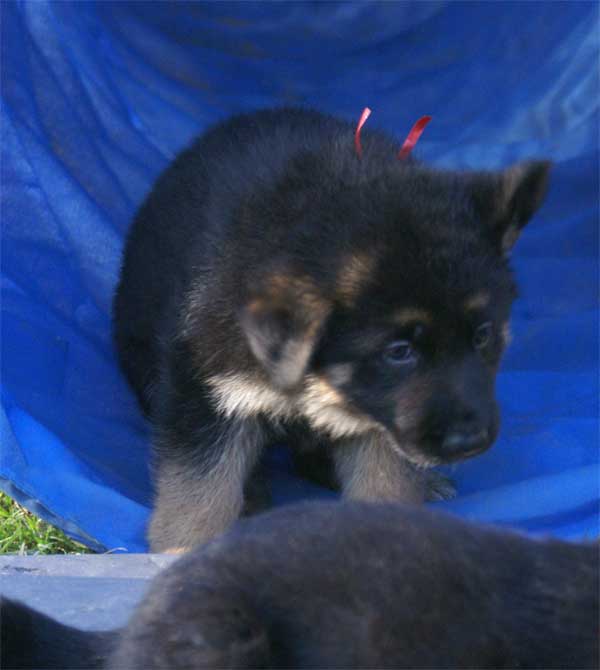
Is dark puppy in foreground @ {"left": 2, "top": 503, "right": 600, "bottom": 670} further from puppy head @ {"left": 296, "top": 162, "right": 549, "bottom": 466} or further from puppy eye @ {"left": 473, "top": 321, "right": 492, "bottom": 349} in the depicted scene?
puppy eye @ {"left": 473, "top": 321, "right": 492, "bottom": 349}

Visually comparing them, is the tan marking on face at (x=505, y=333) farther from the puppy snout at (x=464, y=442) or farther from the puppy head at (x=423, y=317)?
the puppy snout at (x=464, y=442)

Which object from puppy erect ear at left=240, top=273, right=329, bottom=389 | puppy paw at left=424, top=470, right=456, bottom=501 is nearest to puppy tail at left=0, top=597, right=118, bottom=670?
puppy erect ear at left=240, top=273, right=329, bottom=389

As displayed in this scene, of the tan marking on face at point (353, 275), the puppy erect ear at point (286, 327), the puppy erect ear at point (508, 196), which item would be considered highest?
the puppy erect ear at point (508, 196)

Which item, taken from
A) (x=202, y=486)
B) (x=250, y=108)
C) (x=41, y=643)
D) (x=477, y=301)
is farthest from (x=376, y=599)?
(x=250, y=108)

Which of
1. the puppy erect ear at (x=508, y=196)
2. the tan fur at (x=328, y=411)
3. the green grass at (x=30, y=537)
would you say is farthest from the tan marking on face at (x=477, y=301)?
the green grass at (x=30, y=537)

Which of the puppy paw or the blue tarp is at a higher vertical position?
the blue tarp

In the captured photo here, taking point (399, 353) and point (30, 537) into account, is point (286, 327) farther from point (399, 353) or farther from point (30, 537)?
point (30, 537)
